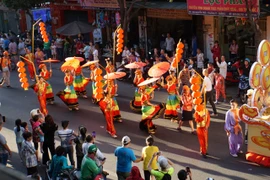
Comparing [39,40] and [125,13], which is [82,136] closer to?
[125,13]

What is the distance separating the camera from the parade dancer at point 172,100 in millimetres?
13688

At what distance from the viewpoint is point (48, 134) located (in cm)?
1102

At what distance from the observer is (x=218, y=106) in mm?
15523

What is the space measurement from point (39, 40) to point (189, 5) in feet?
41.8

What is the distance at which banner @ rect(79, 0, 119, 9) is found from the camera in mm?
24453

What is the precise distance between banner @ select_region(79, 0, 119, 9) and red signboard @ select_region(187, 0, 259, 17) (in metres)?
6.07

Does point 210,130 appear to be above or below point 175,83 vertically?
below

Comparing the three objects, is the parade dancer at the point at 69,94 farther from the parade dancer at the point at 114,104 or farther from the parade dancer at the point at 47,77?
the parade dancer at the point at 114,104

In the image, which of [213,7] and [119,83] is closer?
[213,7]

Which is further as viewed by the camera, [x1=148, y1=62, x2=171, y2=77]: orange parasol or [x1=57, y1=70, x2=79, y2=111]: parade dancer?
[x1=57, y1=70, x2=79, y2=111]: parade dancer

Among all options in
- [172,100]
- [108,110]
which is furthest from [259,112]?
[108,110]

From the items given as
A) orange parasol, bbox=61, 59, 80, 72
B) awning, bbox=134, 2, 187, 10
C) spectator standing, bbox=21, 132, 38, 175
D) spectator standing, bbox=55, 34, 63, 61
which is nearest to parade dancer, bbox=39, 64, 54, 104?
orange parasol, bbox=61, 59, 80, 72

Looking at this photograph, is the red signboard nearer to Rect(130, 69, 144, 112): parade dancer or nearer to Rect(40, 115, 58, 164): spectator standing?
Rect(130, 69, 144, 112): parade dancer

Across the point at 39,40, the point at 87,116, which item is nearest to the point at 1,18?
the point at 39,40
